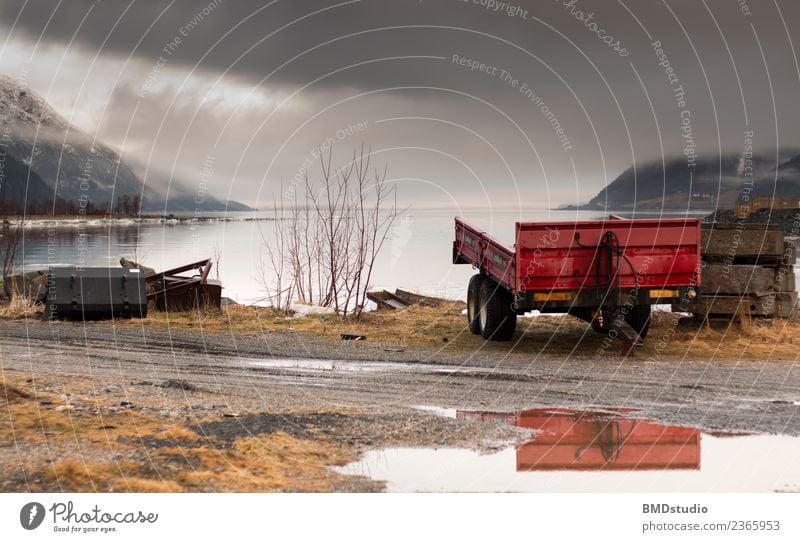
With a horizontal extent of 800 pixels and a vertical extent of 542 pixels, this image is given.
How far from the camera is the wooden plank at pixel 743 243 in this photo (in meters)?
15.6

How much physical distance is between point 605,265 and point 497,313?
2082 mm

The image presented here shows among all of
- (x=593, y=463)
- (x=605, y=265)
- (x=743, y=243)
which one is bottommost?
(x=593, y=463)

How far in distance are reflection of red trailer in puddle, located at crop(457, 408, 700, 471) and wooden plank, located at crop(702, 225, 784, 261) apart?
775cm

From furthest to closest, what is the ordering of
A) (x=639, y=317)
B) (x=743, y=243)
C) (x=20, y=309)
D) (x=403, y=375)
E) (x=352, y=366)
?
(x=20, y=309) → (x=743, y=243) → (x=639, y=317) → (x=352, y=366) → (x=403, y=375)

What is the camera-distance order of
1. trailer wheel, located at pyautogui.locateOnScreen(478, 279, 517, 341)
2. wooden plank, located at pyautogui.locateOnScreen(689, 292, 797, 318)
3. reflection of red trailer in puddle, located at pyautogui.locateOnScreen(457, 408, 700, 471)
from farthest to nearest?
wooden plank, located at pyautogui.locateOnScreen(689, 292, 797, 318)
trailer wheel, located at pyautogui.locateOnScreen(478, 279, 517, 341)
reflection of red trailer in puddle, located at pyautogui.locateOnScreen(457, 408, 700, 471)

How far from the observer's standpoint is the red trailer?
13039mm

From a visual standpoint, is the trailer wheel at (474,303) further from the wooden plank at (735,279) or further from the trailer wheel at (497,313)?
the wooden plank at (735,279)

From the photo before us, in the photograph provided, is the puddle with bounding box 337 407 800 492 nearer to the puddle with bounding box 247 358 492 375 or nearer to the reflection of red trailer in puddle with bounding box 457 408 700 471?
Answer: the reflection of red trailer in puddle with bounding box 457 408 700 471

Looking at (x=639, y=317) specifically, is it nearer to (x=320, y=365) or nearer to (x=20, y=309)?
(x=320, y=365)

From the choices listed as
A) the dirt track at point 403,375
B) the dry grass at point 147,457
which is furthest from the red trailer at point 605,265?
the dry grass at point 147,457

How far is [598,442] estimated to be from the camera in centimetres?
803

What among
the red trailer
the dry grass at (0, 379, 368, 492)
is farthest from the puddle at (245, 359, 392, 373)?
the dry grass at (0, 379, 368, 492)

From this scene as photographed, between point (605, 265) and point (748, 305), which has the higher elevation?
point (605, 265)

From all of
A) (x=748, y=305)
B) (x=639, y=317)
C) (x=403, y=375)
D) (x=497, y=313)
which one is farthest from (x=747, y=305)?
(x=403, y=375)
